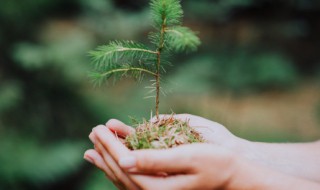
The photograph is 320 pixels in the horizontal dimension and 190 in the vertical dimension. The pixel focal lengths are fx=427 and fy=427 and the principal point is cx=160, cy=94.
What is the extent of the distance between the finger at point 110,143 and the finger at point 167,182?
71 mm

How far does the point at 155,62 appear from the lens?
3.90 feet

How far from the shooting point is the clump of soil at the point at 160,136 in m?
1.09

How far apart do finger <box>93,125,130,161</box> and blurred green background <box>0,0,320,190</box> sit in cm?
59

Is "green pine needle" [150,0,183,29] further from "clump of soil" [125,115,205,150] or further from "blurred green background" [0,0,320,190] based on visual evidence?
"blurred green background" [0,0,320,190]

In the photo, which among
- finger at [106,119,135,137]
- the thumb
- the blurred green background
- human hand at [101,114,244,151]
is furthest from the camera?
the blurred green background

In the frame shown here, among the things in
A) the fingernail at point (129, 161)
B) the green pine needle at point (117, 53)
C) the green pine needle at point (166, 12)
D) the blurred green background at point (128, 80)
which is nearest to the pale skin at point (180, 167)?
the fingernail at point (129, 161)

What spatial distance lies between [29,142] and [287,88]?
9.54ft

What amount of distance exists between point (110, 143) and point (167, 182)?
0.18 metres

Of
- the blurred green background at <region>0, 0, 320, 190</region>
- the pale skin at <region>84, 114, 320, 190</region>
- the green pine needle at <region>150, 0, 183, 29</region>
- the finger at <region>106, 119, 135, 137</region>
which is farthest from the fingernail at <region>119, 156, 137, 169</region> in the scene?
the blurred green background at <region>0, 0, 320, 190</region>

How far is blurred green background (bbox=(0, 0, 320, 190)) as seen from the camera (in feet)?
9.03

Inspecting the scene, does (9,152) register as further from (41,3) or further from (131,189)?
(131,189)

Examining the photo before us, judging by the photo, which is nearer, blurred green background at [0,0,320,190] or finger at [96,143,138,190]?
finger at [96,143,138,190]

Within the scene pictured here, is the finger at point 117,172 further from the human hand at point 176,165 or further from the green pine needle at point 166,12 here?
the green pine needle at point 166,12

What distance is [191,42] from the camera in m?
0.98
